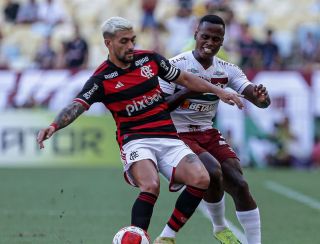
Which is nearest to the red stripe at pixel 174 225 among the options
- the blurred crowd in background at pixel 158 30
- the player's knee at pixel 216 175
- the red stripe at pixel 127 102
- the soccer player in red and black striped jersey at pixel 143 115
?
the soccer player in red and black striped jersey at pixel 143 115

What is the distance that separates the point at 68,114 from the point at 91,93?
30cm

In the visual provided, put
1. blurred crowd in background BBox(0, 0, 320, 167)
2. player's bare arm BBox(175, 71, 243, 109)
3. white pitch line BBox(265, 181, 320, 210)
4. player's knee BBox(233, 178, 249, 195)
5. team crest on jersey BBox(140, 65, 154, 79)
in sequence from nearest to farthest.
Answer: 1. team crest on jersey BBox(140, 65, 154, 79)
2. player's bare arm BBox(175, 71, 243, 109)
3. player's knee BBox(233, 178, 249, 195)
4. white pitch line BBox(265, 181, 320, 210)
5. blurred crowd in background BBox(0, 0, 320, 167)

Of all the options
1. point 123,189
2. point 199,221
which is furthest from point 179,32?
point 199,221

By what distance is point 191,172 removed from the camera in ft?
28.9

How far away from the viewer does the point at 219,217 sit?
32.1 ft

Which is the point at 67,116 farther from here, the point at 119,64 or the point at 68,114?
the point at 119,64

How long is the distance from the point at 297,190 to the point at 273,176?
3516mm

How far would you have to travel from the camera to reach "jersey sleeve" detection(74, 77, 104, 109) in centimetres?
866

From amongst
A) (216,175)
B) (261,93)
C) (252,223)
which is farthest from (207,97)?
(252,223)

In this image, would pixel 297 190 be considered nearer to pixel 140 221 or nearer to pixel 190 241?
pixel 190 241

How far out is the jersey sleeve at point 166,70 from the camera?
903cm

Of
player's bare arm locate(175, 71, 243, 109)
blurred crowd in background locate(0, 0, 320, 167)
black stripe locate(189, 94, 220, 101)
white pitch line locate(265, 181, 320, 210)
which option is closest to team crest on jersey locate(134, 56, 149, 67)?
player's bare arm locate(175, 71, 243, 109)

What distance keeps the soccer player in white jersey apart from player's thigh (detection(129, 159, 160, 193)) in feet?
2.28

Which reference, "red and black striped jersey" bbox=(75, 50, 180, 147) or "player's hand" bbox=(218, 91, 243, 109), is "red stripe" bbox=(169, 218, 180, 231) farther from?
"player's hand" bbox=(218, 91, 243, 109)
